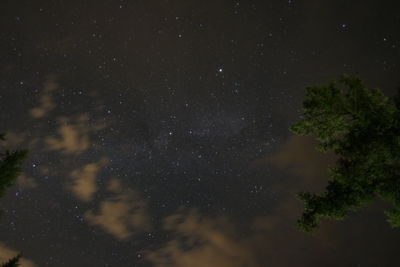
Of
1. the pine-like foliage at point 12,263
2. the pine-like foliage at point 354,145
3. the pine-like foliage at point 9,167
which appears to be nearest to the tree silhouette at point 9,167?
the pine-like foliage at point 9,167

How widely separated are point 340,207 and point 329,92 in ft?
10.6

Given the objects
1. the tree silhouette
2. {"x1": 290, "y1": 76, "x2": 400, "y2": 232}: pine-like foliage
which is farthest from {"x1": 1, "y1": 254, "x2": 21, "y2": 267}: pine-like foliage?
{"x1": 290, "y1": 76, "x2": 400, "y2": 232}: pine-like foliage

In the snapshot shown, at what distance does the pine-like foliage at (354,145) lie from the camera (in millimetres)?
8930

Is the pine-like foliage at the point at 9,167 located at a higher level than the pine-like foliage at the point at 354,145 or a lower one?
higher

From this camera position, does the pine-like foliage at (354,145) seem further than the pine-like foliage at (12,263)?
No

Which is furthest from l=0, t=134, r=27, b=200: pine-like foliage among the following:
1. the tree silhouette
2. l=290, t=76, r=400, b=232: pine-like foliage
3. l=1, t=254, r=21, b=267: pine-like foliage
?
l=290, t=76, r=400, b=232: pine-like foliage

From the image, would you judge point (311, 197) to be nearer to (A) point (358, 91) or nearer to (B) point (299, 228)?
(B) point (299, 228)

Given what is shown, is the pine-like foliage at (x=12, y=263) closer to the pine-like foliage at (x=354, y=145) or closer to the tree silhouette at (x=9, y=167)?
the tree silhouette at (x=9, y=167)

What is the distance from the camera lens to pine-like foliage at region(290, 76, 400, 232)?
8930 millimetres

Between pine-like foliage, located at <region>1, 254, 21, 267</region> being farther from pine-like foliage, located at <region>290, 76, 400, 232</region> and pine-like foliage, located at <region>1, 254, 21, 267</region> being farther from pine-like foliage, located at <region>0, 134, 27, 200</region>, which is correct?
pine-like foliage, located at <region>290, 76, 400, 232</region>

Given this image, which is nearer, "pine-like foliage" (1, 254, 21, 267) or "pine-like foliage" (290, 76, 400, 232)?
"pine-like foliage" (290, 76, 400, 232)

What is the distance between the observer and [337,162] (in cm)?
1030

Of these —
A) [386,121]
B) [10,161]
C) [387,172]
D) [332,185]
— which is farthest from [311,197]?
[10,161]

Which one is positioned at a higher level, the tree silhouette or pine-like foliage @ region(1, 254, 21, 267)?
the tree silhouette
